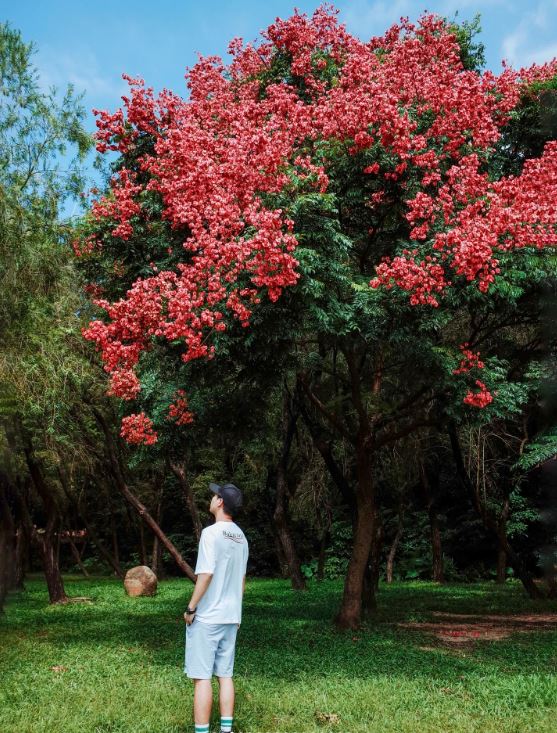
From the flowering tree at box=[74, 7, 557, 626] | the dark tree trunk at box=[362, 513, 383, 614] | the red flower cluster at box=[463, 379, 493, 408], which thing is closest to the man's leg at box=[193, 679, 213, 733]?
the flowering tree at box=[74, 7, 557, 626]

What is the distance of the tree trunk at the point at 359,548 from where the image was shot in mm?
13680

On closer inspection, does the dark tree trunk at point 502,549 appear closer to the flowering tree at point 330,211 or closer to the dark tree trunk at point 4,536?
the flowering tree at point 330,211

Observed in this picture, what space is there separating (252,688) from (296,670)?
1286mm

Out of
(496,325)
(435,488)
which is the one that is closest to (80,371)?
(496,325)

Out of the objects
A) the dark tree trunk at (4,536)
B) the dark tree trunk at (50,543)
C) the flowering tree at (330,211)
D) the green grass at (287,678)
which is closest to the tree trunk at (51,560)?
the dark tree trunk at (50,543)

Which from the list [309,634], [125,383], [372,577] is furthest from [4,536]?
[125,383]

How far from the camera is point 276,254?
9.29 metres

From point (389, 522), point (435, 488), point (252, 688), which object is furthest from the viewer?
point (389, 522)

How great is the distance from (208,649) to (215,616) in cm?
25

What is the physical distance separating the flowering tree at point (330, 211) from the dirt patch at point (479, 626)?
172 cm

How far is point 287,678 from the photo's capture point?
9094 mm

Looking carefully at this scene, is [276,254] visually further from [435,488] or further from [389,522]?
[389,522]

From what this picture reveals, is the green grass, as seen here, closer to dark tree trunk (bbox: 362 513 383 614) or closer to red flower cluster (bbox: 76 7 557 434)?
dark tree trunk (bbox: 362 513 383 614)

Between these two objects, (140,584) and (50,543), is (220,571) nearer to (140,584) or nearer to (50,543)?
(50,543)
